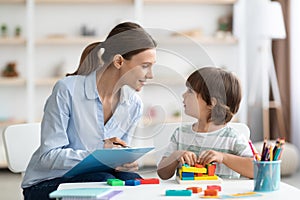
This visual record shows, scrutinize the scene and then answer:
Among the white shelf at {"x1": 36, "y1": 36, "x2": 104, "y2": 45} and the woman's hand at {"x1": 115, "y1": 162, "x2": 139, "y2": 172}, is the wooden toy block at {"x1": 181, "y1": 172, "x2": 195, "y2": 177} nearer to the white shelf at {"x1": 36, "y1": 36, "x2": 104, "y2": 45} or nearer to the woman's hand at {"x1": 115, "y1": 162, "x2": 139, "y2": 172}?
the woman's hand at {"x1": 115, "y1": 162, "x2": 139, "y2": 172}

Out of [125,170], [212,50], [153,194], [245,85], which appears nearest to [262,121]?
[245,85]

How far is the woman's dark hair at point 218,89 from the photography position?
74.0 inches

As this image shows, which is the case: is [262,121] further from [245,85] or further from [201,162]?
[201,162]

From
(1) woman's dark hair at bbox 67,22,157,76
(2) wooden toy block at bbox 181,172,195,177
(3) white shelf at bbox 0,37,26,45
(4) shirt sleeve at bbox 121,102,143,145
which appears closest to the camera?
(2) wooden toy block at bbox 181,172,195,177

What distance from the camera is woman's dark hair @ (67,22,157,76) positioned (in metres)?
1.82

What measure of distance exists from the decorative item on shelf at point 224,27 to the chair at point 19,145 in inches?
124

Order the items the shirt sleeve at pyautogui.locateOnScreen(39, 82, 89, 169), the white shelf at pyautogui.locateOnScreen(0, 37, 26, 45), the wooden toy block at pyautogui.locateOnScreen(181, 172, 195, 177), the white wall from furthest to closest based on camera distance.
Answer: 1. the white shelf at pyautogui.locateOnScreen(0, 37, 26, 45)
2. the white wall
3. the shirt sleeve at pyautogui.locateOnScreen(39, 82, 89, 169)
4. the wooden toy block at pyautogui.locateOnScreen(181, 172, 195, 177)

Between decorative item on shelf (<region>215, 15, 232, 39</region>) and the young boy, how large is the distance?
3235 millimetres

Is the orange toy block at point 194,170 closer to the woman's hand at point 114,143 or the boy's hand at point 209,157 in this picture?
the boy's hand at point 209,157

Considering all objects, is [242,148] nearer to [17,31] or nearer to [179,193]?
[179,193]

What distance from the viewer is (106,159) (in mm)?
1774

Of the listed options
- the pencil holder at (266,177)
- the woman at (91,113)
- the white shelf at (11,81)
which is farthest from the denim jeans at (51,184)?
the white shelf at (11,81)

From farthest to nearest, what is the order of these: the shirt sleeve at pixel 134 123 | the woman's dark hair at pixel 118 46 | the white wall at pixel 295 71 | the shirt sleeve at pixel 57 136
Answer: the white wall at pixel 295 71 → the shirt sleeve at pixel 134 123 → the shirt sleeve at pixel 57 136 → the woman's dark hair at pixel 118 46

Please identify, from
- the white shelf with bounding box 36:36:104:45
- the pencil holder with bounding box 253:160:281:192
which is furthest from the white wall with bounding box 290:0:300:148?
the pencil holder with bounding box 253:160:281:192
